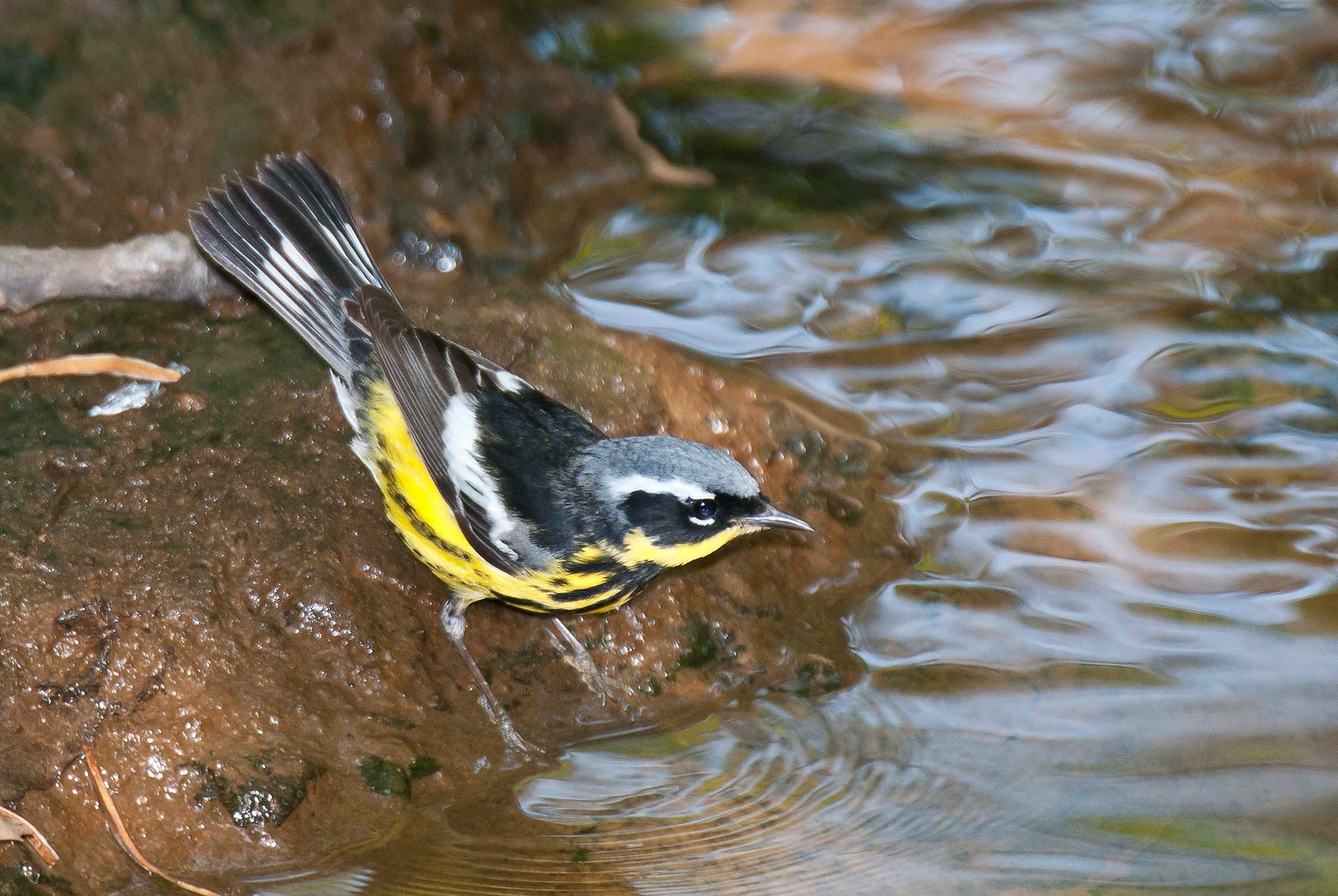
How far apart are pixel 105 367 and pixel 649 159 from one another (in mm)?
3109

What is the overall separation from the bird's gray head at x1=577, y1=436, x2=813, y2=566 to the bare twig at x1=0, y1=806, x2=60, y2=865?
1.73m

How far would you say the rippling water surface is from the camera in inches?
143

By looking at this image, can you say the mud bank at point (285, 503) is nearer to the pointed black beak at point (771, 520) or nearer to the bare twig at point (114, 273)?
the bare twig at point (114, 273)

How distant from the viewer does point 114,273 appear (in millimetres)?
4645

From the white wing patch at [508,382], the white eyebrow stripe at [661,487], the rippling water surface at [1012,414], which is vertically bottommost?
the rippling water surface at [1012,414]

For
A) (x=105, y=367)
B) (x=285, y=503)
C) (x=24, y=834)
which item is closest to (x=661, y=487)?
(x=285, y=503)

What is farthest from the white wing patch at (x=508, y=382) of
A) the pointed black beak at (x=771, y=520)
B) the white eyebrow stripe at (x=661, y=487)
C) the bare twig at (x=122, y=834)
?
the bare twig at (x=122, y=834)

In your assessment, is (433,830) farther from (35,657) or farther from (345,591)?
(35,657)

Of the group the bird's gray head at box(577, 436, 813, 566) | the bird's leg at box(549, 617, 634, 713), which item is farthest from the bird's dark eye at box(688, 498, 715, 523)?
the bird's leg at box(549, 617, 634, 713)

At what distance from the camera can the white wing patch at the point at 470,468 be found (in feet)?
12.6

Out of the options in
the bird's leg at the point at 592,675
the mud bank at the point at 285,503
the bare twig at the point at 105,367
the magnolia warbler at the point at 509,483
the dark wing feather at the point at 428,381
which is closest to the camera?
the mud bank at the point at 285,503

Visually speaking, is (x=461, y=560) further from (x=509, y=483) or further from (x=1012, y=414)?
(x=1012, y=414)

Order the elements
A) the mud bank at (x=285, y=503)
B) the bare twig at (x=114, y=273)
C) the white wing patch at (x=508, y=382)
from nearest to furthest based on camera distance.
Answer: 1. the mud bank at (x=285, y=503)
2. the white wing patch at (x=508, y=382)
3. the bare twig at (x=114, y=273)

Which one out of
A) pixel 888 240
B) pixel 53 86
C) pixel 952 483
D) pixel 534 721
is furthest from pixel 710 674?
pixel 53 86
